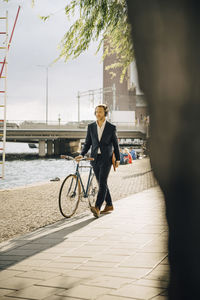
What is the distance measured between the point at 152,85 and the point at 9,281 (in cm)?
220

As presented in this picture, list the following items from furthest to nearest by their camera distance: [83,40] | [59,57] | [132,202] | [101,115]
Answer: [132,202] → [101,115] → [59,57] → [83,40]

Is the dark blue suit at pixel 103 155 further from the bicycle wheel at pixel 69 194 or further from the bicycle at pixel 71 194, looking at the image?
the bicycle wheel at pixel 69 194

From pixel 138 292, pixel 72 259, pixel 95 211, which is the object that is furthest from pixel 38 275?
pixel 95 211

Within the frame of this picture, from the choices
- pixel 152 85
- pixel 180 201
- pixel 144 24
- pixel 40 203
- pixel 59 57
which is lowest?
pixel 40 203

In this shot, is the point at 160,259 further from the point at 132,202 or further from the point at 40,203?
the point at 40,203

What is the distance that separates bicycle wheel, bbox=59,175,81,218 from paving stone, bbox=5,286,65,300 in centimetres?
307

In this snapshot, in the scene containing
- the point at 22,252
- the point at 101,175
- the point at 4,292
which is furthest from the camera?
the point at 101,175

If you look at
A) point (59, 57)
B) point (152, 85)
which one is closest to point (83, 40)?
point (59, 57)

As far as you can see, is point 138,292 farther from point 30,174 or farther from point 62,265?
point 30,174

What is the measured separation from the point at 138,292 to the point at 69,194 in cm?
359

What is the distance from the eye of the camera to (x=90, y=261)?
3.63 metres

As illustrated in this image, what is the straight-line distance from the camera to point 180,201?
1604 millimetres

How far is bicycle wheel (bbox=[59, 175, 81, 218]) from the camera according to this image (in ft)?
19.9

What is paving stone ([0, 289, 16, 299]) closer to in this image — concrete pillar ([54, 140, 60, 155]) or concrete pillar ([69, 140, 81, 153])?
concrete pillar ([69, 140, 81, 153])
